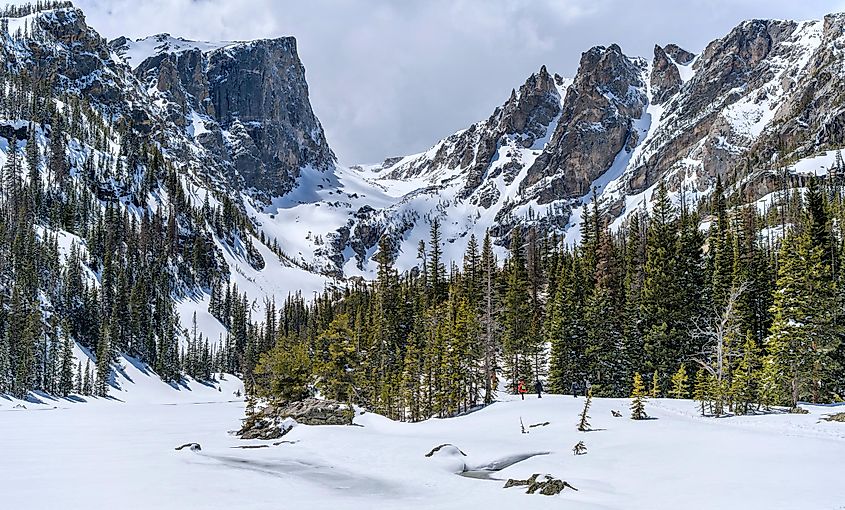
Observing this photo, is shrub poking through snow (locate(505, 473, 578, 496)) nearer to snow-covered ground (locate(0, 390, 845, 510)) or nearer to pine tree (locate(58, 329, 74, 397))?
snow-covered ground (locate(0, 390, 845, 510))

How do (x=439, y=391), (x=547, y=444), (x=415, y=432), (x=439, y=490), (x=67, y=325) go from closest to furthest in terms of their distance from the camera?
(x=439, y=490)
(x=547, y=444)
(x=415, y=432)
(x=439, y=391)
(x=67, y=325)

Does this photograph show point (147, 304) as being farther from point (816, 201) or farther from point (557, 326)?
point (816, 201)

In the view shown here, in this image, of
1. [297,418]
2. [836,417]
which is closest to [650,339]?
[836,417]

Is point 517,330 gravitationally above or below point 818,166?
below

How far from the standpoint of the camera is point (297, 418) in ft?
123

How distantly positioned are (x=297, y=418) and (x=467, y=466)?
56.4 ft

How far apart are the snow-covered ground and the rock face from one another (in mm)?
3888

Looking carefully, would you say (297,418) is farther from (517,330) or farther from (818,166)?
(818,166)

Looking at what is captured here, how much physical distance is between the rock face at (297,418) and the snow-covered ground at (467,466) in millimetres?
3888

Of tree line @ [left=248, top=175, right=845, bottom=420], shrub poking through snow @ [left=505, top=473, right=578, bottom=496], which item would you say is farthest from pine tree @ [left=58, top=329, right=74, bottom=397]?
shrub poking through snow @ [left=505, top=473, right=578, bottom=496]

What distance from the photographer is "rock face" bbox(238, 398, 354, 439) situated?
36.0 metres

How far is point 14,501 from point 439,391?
40.4 metres

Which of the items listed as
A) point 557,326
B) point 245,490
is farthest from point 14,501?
Answer: point 557,326

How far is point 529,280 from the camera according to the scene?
317 feet
